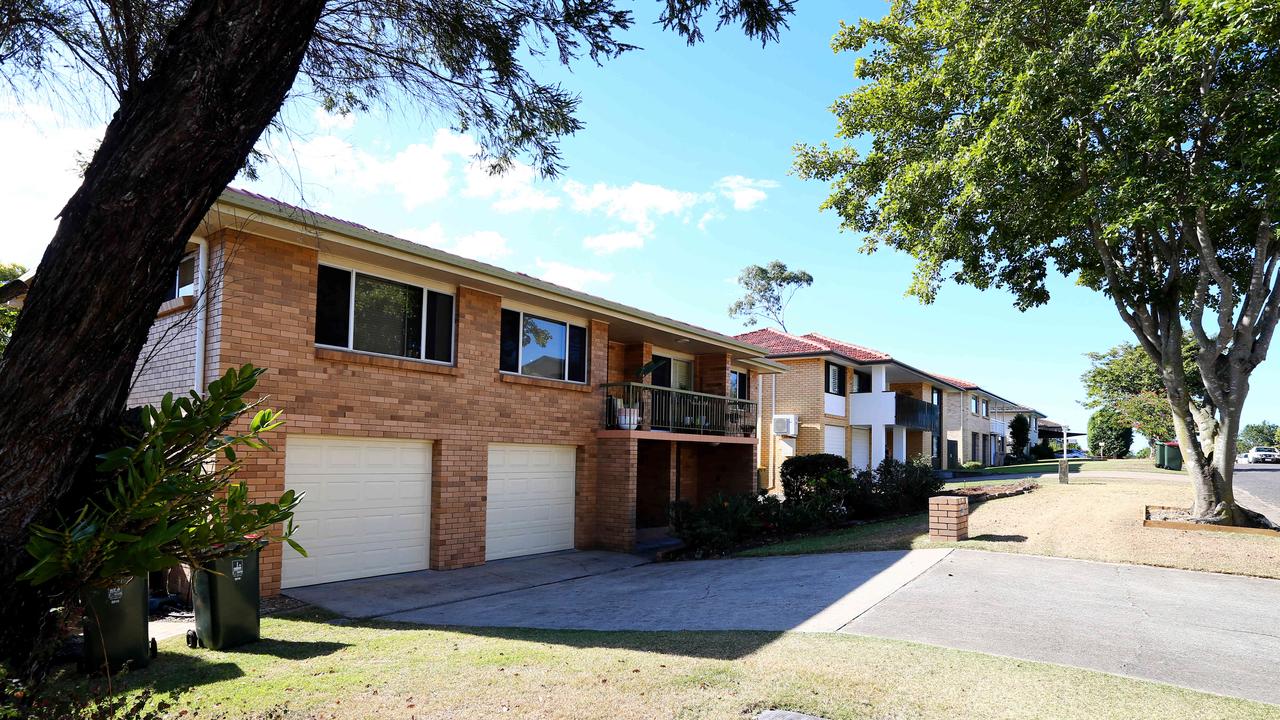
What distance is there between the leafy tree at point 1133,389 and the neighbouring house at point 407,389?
39121mm

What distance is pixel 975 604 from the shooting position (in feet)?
27.0

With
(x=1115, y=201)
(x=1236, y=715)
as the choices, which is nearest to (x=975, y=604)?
(x=1236, y=715)

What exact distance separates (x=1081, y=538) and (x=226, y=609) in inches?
499

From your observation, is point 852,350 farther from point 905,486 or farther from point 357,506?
point 357,506

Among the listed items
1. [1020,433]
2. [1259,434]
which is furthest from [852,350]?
[1259,434]

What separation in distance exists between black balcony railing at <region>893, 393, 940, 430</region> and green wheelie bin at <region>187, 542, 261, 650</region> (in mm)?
26485

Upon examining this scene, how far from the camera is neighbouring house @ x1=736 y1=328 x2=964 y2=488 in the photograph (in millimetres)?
27625

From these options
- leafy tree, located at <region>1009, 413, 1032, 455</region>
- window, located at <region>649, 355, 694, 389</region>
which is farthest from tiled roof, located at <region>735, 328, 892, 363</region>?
leafy tree, located at <region>1009, 413, 1032, 455</region>

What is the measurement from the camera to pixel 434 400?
12.1 m

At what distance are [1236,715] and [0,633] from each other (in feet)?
22.4

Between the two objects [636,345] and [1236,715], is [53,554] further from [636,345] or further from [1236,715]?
[636,345]

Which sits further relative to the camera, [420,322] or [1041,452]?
[1041,452]

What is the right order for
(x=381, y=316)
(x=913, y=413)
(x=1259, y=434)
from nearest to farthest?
(x=381, y=316) → (x=913, y=413) → (x=1259, y=434)

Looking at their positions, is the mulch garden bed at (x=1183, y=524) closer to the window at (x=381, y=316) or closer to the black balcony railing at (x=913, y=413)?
the window at (x=381, y=316)
